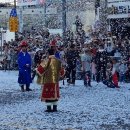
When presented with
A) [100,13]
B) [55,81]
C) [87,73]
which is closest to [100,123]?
[55,81]

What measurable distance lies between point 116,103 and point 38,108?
Answer: 2.34 m

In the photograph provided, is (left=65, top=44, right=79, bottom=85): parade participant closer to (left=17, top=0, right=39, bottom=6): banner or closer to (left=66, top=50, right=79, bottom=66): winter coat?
(left=66, top=50, right=79, bottom=66): winter coat

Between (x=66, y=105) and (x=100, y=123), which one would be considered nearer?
(x=100, y=123)

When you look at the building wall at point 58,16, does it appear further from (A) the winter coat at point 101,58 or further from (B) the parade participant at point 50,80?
(B) the parade participant at point 50,80

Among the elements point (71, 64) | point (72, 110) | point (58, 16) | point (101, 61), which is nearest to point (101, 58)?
point (101, 61)

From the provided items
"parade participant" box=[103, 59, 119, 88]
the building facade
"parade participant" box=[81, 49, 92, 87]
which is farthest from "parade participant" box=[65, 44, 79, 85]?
the building facade

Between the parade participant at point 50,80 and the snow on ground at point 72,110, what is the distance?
0.33 m

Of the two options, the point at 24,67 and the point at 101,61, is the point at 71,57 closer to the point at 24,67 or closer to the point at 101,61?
the point at 101,61

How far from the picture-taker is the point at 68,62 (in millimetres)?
23625

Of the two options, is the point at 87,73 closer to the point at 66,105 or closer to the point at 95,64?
the point at 95,64

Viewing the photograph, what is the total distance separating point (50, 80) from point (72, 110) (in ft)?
3.00

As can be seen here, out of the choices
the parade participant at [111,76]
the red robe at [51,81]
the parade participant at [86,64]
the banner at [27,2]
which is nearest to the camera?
the red robe at [51,81]

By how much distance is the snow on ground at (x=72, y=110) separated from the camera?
12.1 meters

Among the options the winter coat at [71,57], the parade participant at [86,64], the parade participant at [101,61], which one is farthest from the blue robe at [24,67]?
the parade participant at [101,61]
